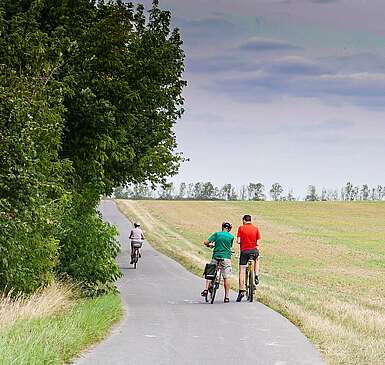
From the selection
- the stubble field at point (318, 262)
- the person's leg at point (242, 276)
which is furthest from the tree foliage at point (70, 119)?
the stubble field at point (318, 262)

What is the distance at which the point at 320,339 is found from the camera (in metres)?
12.2

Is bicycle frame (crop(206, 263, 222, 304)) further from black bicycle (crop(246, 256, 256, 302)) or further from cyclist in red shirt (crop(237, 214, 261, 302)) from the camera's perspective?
black bicycle (crop(246, 256, 256, 302))

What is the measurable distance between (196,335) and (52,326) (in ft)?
8.32

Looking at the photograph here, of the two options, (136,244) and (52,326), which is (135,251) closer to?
(136,244)

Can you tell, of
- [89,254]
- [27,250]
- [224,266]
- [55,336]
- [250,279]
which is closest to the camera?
[55,336]

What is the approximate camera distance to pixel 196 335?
494 inches

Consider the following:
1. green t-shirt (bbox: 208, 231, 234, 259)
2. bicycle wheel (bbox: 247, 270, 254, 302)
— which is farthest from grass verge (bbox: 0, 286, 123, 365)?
bicycle wheel (bbox: 247, 270, 254, 302)

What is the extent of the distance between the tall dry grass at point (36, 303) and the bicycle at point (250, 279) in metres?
4.10

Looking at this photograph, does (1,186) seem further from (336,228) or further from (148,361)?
(336,228)

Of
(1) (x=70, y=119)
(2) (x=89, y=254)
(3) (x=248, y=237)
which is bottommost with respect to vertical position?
(2) (x=89, y=254)

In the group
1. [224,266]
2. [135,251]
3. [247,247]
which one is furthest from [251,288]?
[135,251]

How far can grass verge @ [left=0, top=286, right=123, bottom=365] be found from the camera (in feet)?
29.3

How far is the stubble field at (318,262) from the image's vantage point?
13.2 meters

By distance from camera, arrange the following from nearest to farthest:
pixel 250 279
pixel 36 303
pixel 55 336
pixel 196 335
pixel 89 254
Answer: pixel 55 336
pixel 196 335
pixel 36 303
pixel 250 279
pixel 89 254
